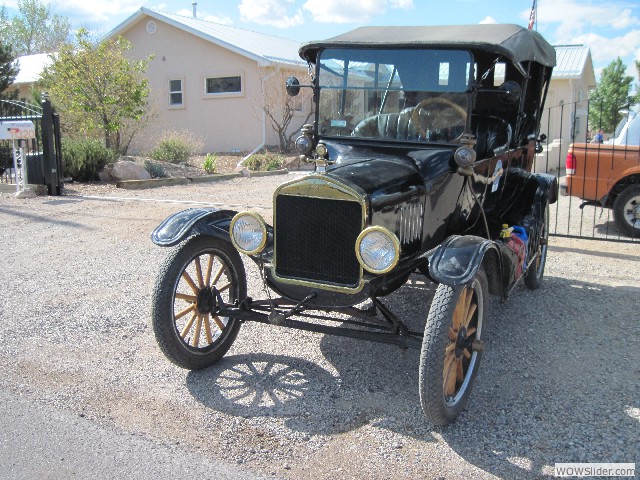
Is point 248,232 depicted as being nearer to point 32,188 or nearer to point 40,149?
point 32,188

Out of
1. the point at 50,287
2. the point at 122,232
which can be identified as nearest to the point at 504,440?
the point at 50,287

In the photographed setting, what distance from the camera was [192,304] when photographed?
13.8ft

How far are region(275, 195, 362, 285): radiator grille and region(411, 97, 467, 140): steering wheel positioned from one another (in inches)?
47.5

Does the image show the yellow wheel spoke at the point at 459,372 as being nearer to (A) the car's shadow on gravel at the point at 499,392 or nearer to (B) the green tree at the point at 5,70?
(A) the car's shadow on gravel at the point at 499,392

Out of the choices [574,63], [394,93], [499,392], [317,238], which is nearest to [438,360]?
[499,392]

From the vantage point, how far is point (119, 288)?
599cm

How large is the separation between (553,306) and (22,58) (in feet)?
102

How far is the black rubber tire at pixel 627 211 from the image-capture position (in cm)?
877

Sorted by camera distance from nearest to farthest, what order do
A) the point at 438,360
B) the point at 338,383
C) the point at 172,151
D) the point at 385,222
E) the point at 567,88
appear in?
the point at 438,360 → the point at 385,222 → the point at 338,383 → the point at 172,151 → the point at 567,88

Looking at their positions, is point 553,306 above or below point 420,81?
below

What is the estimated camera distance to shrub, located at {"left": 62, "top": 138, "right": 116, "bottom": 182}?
1268 cm

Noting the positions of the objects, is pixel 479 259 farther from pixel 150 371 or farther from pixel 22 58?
pixel 22 58

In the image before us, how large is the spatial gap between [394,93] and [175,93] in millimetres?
17953

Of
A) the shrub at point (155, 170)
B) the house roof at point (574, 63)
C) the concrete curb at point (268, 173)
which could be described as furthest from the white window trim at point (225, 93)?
the house roof at point (574, 63)
